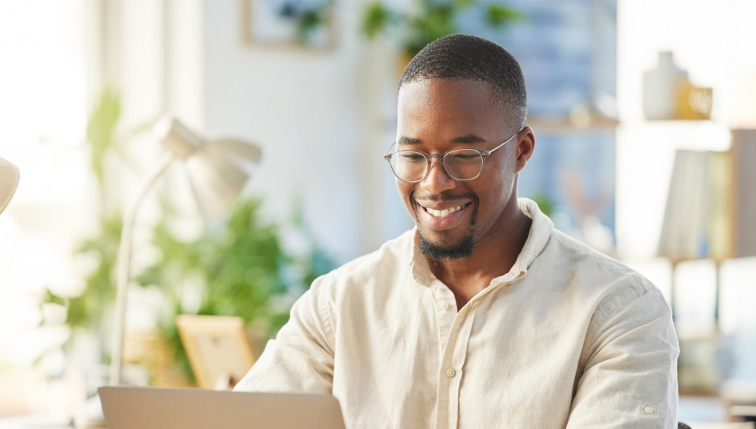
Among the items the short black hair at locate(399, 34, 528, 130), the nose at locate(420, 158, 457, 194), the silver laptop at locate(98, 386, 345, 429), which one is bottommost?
the silver laptop at locate(98, 386, 345, 429)

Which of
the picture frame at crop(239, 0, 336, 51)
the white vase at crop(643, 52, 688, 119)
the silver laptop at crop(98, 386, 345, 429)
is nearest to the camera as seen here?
the silver laptop at crop(98, 386, 345, 429)

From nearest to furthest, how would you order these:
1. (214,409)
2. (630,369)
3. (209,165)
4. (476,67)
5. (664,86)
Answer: (214,409) < (630,369) < (476,67) < (209,165) < (664,86)

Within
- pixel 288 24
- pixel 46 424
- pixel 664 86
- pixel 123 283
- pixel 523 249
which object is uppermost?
pixel 288 24

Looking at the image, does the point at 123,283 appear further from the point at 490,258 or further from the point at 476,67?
the point at 476,67

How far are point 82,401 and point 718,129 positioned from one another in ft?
8.48

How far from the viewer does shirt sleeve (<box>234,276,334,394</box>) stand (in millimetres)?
1458

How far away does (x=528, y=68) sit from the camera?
14.4 feet

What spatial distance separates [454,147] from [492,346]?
304 mm

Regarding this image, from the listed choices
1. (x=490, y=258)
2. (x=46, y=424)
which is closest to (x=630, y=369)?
(x=490, y=258)

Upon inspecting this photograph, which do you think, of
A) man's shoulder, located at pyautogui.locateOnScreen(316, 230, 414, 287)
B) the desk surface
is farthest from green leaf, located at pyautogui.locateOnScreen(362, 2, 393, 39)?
man's shoulder, located at pyautogui.locateOnScreen(316, 230, 414, 287)

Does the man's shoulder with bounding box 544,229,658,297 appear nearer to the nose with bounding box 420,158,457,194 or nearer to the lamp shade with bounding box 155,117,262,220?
the nose with bounding box 420,158,457,194

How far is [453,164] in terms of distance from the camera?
132cm

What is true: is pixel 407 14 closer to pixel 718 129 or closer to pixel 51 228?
pixel 718 129

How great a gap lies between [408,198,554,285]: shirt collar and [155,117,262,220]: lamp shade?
719 millimetres
